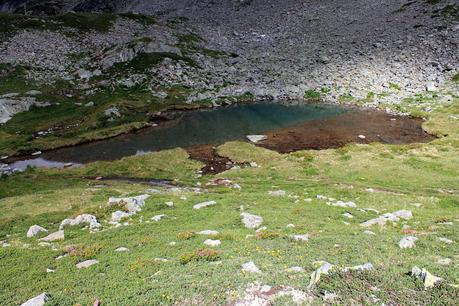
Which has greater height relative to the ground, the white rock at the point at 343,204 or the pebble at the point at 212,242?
the pebble at the point at 212,242

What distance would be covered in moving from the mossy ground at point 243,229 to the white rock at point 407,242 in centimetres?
37

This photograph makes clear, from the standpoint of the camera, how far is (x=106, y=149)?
2263 inches

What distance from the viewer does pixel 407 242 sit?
18188 millimetres

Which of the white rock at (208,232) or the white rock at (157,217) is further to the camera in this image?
the white rock at (157,217)

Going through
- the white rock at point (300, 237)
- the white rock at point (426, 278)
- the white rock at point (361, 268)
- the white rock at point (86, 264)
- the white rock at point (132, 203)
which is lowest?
the white rock at point (132, 203)

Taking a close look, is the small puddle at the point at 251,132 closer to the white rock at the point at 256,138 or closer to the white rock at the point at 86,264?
the white rock at the point at 256,138

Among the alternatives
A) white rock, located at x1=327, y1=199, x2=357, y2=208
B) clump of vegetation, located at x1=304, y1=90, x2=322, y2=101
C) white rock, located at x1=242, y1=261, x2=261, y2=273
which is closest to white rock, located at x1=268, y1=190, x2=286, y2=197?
white rock, located at x1=327, y1=199, x2=357, y2=208

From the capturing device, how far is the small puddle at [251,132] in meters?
54.3

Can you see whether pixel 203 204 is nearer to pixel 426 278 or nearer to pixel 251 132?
pixel 426 278

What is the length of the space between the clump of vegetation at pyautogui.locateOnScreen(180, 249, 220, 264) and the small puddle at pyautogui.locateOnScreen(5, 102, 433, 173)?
28054 millimetres

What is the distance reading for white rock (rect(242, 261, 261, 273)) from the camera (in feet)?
50.3

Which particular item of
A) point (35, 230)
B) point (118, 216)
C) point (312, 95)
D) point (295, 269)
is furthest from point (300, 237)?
point (312, 95)

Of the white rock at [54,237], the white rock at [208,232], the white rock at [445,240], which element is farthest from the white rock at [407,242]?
the white rock at [54,237]

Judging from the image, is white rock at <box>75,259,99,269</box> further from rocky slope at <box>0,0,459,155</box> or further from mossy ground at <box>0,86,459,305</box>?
rocky slope at <box>0,0,459,155</box>
